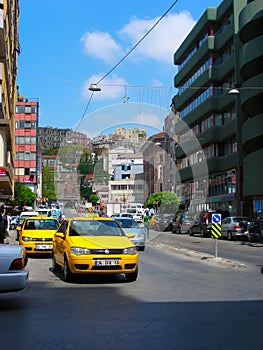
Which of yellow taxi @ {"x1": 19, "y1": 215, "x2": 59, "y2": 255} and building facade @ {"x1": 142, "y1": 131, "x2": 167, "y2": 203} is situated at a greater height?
building facade @ {"x1": 142, "y1": 131, "x2": 167, "y2": 203}

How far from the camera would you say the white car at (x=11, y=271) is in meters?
8.44

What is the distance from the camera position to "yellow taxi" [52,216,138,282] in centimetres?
1159

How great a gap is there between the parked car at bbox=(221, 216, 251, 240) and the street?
1952cm

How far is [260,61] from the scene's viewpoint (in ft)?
138

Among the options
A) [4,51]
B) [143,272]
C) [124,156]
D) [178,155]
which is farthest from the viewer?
[178,155]

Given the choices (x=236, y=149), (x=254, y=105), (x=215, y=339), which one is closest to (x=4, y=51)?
(x=254, y=105)

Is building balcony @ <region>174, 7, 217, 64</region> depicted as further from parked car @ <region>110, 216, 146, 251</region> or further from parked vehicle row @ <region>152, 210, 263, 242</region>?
parked car @ <region>110, 216, 146, 251</region>

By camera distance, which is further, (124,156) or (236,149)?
(124,156)

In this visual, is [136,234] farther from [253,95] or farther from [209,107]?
[209,107]

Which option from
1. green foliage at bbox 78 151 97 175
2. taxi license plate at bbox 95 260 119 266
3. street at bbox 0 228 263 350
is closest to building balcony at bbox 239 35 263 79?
green foliage at bbox 78 151 97 175

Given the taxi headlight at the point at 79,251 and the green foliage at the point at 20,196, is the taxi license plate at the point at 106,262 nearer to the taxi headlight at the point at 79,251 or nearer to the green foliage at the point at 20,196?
the taxi headlight at the point at 79,251

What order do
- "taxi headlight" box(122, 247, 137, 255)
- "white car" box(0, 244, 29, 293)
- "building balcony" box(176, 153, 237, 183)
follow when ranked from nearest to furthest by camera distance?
1. "white car" box(0, 244, 29, 293)
2. "taxi headlight" box(122, 247, 137, 255)
3. "building balcony" box(176, 153, 237, 183)

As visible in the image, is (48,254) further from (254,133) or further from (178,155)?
(178,155)

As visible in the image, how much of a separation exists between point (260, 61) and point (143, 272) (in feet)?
104
